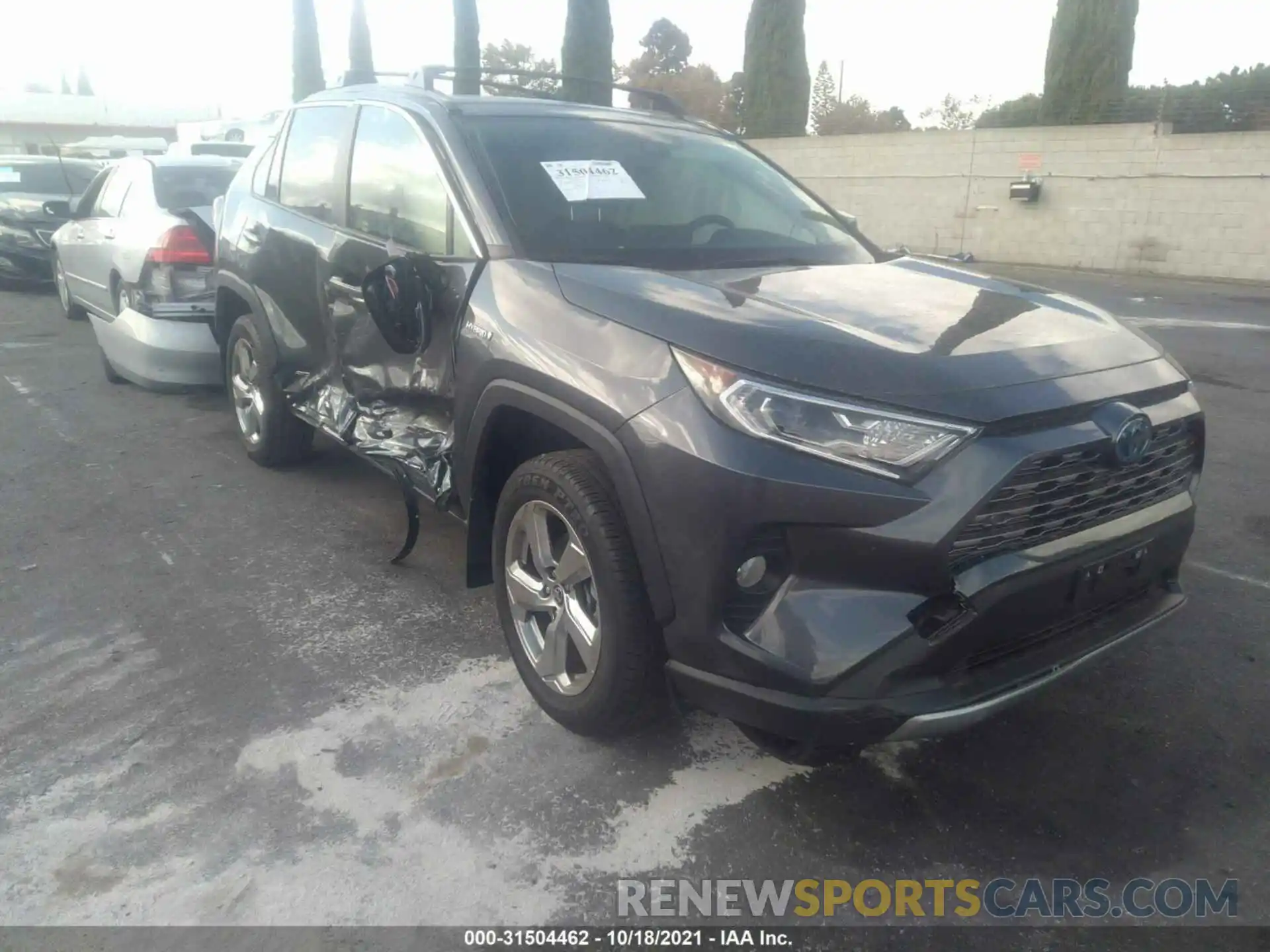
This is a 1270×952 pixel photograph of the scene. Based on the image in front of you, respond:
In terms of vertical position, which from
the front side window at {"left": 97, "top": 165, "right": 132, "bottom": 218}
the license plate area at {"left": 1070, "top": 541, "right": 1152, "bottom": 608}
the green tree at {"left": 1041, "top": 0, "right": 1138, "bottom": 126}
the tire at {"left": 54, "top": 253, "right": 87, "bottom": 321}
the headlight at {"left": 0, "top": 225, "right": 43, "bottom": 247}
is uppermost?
the green tree at {"left": 1041, "top": 0, "right": 1138, "bottom": 126}

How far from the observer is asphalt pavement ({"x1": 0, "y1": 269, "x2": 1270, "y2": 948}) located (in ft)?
8.00

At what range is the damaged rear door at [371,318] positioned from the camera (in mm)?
3328

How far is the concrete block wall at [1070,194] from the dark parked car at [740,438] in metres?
15.3

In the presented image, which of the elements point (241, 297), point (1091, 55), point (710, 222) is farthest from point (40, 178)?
point (1091, 55)

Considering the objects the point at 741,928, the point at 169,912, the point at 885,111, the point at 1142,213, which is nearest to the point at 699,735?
the point at 741,928

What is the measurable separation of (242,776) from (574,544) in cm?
116

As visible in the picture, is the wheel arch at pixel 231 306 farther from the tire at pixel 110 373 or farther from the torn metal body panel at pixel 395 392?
the tire at pixel 110 373

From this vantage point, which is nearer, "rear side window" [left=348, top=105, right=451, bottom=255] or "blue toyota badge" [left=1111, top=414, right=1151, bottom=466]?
"blue toyota badge" [left=1111, top=414, right=1151, bottom=466]

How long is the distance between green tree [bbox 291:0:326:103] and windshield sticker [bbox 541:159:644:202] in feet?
109

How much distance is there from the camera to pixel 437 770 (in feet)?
9.32

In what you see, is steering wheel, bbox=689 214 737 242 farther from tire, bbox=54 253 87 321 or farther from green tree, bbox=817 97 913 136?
green tree, bbox=817 97 913 136

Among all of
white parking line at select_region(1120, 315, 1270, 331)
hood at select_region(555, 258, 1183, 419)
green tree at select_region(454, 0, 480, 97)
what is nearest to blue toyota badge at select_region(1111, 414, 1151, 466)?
hood at select_region(555, 258, 1183, 419)

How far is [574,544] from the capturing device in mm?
2730

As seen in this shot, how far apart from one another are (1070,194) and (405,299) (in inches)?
693
